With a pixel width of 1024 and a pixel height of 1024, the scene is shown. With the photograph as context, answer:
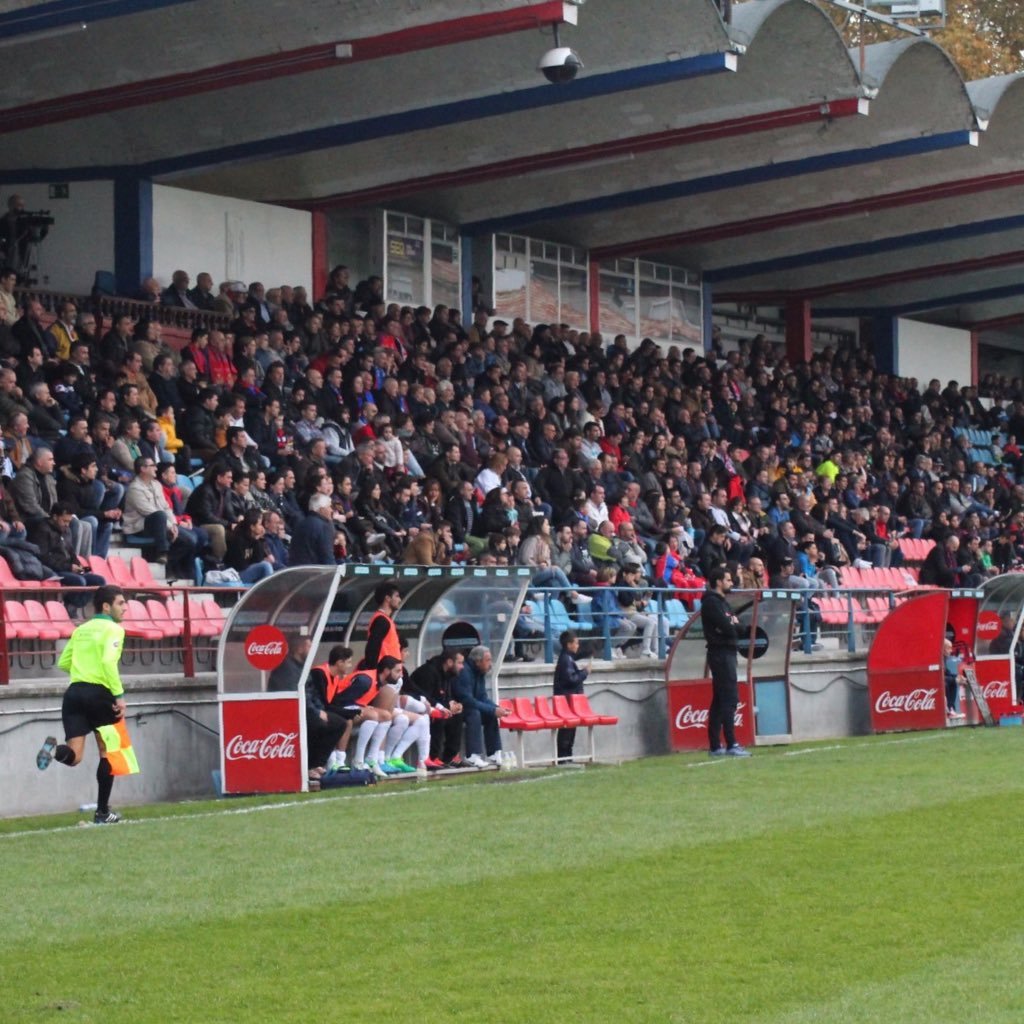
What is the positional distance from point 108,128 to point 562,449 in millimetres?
7557

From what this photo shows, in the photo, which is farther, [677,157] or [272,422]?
[677,157]

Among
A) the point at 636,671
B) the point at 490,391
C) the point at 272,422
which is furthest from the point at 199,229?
the point at 636,671

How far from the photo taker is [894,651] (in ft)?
84.8

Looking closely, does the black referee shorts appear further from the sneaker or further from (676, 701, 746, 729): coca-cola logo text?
(676, 701, 746, 729): coca-cola logo text

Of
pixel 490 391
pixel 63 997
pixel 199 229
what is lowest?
pixel 63 997

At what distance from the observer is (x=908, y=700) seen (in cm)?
2569

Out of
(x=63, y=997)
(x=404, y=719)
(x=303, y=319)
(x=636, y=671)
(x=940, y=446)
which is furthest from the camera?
(x=940, y=446)

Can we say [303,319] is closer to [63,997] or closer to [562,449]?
[562,449]

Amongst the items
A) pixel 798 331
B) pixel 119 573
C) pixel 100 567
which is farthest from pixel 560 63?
pixel 798 331

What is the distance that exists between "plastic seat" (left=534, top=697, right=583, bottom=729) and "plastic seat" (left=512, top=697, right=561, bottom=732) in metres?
0.07

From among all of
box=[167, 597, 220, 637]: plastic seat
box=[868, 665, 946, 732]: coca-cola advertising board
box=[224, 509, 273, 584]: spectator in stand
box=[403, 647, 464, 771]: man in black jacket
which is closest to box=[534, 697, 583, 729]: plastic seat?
box=[403, 647, 464, 771]: man in black jacket

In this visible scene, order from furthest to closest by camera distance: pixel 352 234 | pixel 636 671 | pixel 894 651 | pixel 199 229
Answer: pixel 352 234
pixel 199 229
pixel 894 651
pixel 636 671

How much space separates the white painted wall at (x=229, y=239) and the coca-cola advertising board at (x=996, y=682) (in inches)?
481

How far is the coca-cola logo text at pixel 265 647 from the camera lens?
17.4 meters
